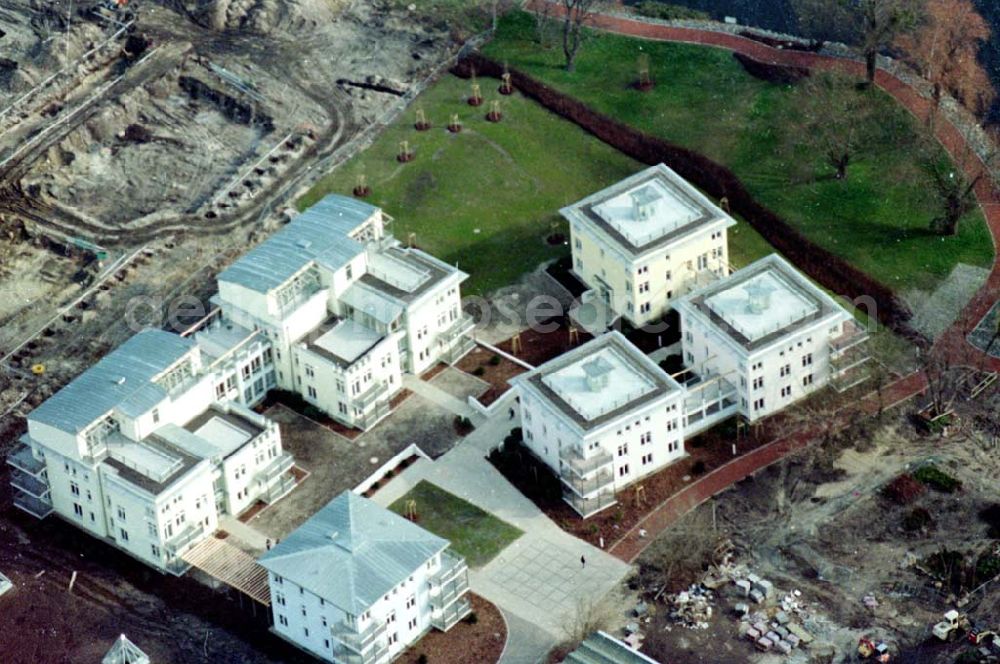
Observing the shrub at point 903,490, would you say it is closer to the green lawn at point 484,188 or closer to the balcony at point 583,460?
the balcony at point 583,460

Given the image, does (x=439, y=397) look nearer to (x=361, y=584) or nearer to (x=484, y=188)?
(x=484, y=188)

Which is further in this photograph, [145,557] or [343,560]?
[145,557]

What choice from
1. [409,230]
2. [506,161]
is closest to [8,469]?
[409,230]

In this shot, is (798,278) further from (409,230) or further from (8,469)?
(8,469)

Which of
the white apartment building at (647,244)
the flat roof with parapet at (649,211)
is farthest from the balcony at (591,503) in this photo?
the flat roof with parapet at (649,211)

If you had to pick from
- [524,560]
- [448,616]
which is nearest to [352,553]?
[448,616]

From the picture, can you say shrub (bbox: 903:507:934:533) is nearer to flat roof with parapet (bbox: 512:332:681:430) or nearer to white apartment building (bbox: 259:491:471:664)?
flat roof with parapet (bbox: 512:332:681:430)
